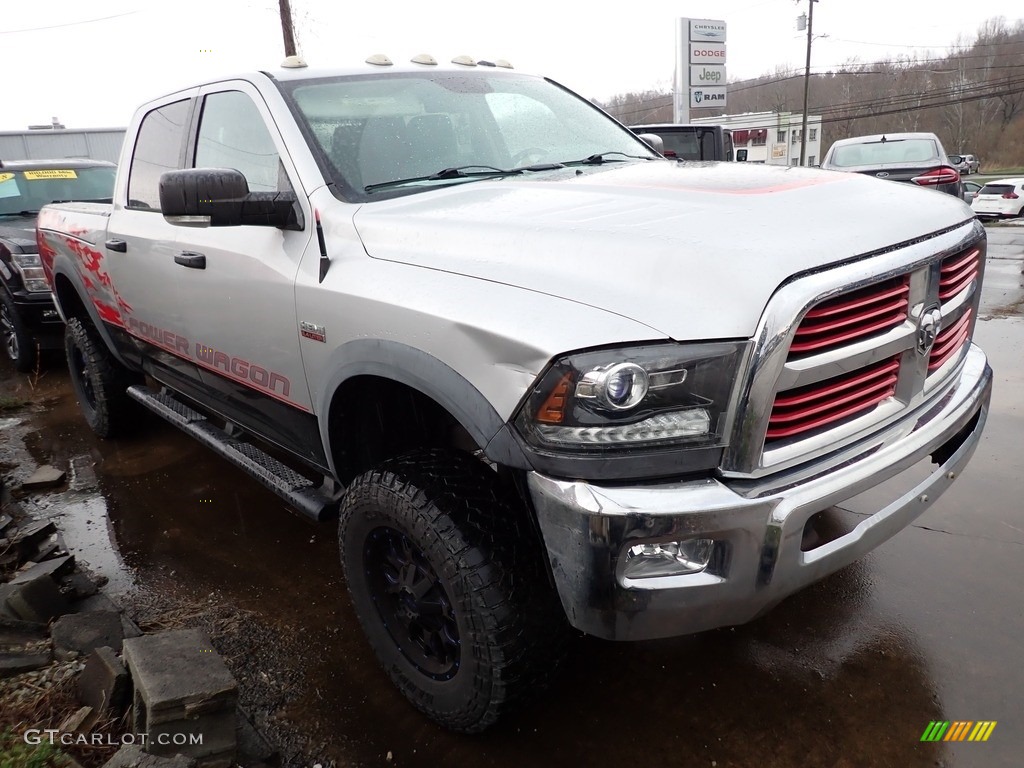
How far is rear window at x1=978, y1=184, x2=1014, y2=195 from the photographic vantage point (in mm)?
19191

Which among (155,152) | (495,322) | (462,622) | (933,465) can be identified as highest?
(155,152)

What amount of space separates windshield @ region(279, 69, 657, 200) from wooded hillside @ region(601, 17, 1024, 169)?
61.0 metres

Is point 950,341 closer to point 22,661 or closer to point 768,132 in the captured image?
point 22,661

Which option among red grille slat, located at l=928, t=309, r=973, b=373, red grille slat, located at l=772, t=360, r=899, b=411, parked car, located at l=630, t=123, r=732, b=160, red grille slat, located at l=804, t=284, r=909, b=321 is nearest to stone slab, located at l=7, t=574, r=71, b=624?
red grille slat, located at l=772, t=360, r=899, b=411

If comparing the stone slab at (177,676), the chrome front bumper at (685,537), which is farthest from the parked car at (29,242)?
the chrome front bumper at (685,537)

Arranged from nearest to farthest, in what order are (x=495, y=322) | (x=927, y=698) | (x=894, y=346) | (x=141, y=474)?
(x=495, y=322) → (x=894, y=346) → (x=927, y=698) → (x=141, y=474)

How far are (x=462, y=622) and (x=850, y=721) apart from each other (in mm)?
1197

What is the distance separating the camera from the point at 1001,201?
19047mm

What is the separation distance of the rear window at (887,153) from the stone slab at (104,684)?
1081 centimetres

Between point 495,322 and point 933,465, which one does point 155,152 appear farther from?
point 933,465

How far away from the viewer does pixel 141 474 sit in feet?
14.6

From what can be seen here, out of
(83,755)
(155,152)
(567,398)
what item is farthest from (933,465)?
(155,152)

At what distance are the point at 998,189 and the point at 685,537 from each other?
2209 centimetres

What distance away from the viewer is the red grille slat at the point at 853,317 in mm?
1722
